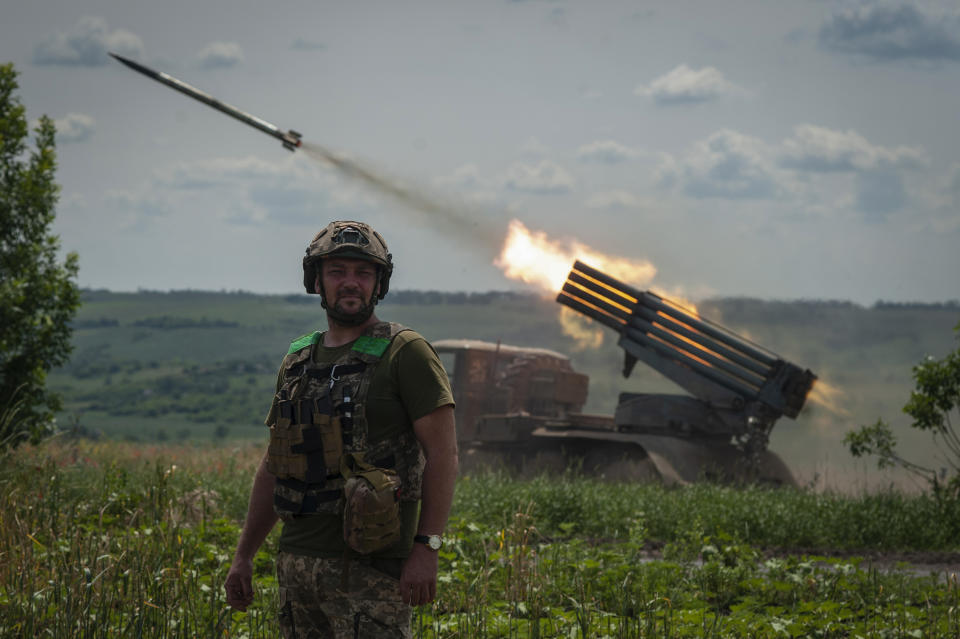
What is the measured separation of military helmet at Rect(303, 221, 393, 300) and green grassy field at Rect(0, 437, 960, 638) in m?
1.80

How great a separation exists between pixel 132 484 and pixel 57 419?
18.3 ft

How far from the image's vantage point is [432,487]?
4.02 m

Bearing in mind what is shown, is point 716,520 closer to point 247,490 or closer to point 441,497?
point 247,490

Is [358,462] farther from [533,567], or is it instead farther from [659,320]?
[659,320]

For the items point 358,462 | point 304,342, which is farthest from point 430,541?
point 304,342

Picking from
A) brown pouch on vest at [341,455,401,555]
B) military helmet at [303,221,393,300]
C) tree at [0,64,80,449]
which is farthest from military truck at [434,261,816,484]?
brown pouch on vest at [341,455,401,555]

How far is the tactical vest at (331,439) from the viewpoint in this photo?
13.4 feet

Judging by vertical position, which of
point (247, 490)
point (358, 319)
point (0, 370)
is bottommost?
point (247, 490)

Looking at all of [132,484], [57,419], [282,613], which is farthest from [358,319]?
[57,419]

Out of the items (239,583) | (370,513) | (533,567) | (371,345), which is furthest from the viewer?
(533,567)

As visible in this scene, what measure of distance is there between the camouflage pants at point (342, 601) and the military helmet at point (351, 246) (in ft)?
3.68

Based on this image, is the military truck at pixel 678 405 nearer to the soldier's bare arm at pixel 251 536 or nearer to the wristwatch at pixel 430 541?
the soldier's bare arm at pixel 251 536

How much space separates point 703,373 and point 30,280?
1039 centimetres

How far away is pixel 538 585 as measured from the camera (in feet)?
23.1
